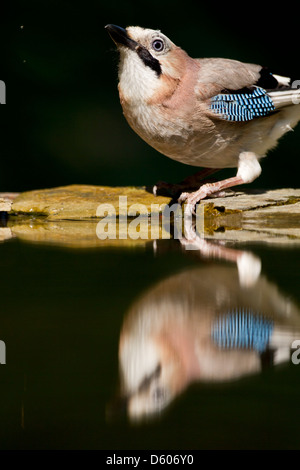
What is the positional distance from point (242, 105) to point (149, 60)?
0.43 meters

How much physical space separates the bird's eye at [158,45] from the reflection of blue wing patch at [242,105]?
0.29 m

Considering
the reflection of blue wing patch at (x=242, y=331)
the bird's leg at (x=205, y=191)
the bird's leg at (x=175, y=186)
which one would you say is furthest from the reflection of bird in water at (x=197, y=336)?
the bird's leg at (x=175, y=186)

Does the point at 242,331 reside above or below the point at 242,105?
below

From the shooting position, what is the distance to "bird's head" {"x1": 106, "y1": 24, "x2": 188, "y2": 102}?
8.55 ft

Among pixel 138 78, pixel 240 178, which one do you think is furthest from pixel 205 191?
pixel 138 78

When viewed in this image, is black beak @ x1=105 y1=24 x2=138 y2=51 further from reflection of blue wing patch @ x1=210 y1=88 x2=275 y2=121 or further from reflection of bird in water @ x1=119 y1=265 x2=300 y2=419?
reflection of bird in water @ x1=119 y1=265 x2=300 y2=419

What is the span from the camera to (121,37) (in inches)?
101

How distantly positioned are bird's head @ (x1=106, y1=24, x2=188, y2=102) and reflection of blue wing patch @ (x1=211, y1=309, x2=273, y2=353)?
5.14 feet

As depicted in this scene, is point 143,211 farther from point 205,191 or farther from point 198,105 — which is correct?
point 198,105

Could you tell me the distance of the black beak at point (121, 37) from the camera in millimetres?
2553

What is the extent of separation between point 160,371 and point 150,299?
38 cm

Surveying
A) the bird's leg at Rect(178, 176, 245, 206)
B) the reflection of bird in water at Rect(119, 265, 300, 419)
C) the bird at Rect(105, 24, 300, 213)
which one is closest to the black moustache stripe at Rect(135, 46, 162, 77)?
the bird at Rect(105, 24, 300, 213)

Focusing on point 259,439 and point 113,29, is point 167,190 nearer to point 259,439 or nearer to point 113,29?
point 113,29

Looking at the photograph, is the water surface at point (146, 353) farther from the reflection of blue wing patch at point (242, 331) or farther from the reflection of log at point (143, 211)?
the reflection of log at point (143, 211)
